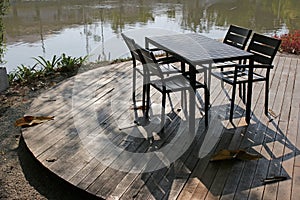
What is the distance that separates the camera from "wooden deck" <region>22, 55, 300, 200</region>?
2.47 m

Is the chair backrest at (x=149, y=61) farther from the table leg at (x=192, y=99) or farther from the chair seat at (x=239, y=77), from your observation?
the chair seat at (x=239, y=77)

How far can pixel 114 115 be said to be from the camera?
144 inches

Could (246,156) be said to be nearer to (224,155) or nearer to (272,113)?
(224,155)

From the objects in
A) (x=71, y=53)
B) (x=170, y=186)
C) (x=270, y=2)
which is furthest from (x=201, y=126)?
(x=270, y=2)

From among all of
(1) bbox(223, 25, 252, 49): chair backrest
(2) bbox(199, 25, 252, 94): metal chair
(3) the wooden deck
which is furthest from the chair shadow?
(1) bbox(223, 25, 252, 49): chair backrest

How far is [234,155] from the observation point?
2826 mm

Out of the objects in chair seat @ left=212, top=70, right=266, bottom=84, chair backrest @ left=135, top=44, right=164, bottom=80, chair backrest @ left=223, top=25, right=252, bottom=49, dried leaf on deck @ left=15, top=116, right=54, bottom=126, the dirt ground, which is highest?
chair backrest @ left=223, top=25, right=252, bottom=49

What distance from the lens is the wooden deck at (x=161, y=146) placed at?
2467mm

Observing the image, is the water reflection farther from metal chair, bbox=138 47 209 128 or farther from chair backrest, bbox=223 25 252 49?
metal chair, bbox=138 47 209 128

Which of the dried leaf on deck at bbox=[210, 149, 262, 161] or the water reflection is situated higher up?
the water reflection

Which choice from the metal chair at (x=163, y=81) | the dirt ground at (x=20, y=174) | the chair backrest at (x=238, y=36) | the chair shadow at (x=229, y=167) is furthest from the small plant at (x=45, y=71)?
the chair shadow at (x=229, y=167)

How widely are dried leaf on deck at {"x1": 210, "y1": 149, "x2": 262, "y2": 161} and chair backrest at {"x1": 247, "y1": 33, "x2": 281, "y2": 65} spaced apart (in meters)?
1.10

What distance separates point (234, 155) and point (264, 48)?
1.35 metres

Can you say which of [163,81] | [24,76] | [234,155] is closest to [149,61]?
[163,81]
